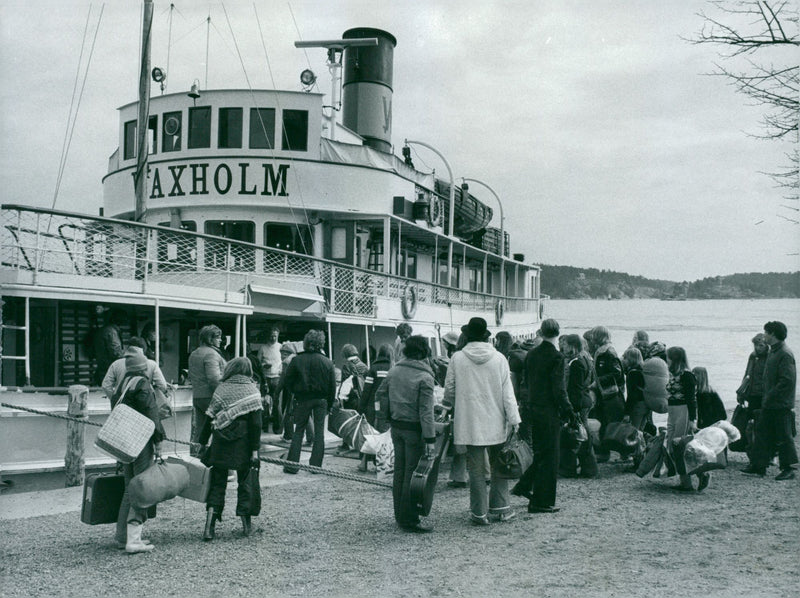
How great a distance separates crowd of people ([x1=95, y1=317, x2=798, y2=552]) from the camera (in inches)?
243

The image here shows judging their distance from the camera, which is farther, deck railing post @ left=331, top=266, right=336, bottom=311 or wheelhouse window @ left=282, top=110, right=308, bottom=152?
wheelhouse window @ left=282, top=110, right=308, bottom=152

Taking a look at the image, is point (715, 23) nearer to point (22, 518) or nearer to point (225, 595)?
point (225, 595)

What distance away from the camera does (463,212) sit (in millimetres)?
23406

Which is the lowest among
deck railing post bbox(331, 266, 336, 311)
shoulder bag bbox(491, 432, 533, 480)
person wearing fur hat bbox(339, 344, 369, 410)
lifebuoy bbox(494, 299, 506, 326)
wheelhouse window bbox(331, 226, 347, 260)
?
shoulder bag bbox(491, 432, 533, 480)

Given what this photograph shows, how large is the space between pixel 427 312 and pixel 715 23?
1074 centimetres

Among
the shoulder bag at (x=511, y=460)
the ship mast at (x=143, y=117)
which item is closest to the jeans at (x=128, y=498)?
the shoulder bag at (x=511, y=460)

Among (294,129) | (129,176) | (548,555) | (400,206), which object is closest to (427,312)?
(400,206)

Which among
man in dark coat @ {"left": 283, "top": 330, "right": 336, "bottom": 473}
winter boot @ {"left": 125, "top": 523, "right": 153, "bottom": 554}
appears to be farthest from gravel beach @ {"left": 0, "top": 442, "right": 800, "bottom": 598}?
man in dark coat @ {"left": 283, "top": 330, "right": 336, "bottom": 473}

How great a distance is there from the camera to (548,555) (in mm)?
5637

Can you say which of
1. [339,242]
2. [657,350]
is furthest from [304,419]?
[339,242]

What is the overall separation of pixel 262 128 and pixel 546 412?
33.1 feet

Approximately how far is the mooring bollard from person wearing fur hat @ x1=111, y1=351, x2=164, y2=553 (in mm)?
3186

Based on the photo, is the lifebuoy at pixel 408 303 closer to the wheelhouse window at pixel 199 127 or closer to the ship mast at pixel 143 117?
the wheelhouse window at pixel 199 127

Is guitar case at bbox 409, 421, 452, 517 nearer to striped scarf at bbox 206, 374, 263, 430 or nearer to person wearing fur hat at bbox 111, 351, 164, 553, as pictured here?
striped scarf at bbox 206, 374, 263, 430
